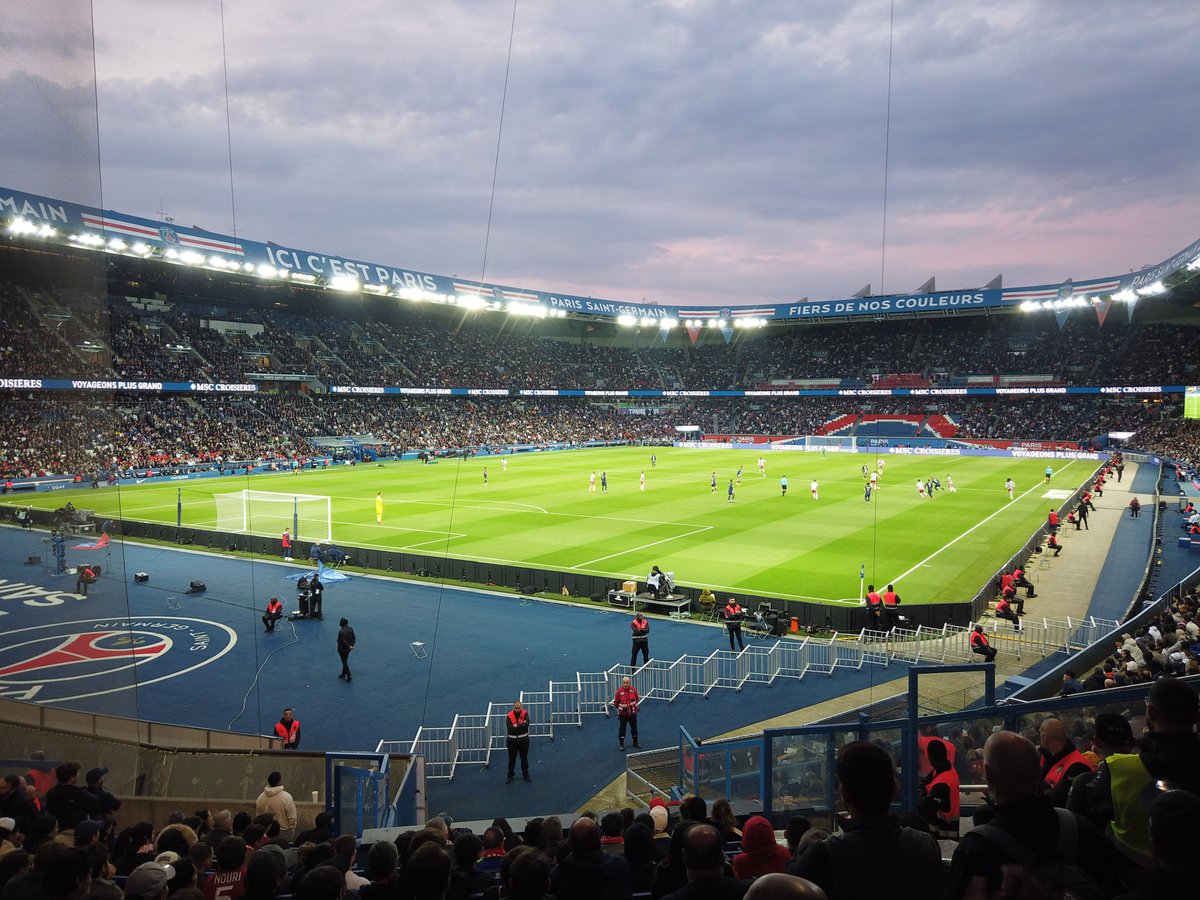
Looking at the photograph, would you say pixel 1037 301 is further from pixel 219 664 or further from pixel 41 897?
pixel 41 897

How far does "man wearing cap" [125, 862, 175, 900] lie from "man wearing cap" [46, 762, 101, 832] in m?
3.91

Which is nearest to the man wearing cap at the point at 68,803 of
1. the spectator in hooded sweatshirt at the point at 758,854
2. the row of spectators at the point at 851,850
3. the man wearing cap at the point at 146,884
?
the row of spectators at the point at 851,850

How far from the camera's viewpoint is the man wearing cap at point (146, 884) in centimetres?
402

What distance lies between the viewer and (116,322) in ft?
195

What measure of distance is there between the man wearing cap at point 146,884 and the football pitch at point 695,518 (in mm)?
6069

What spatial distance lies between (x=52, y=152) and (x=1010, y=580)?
26.0 m

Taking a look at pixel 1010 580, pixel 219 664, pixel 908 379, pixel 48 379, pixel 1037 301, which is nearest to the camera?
pixel 48 379

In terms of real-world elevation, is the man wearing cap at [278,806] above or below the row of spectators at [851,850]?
below

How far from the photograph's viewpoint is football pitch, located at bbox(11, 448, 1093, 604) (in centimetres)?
2807

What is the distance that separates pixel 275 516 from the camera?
3562cm

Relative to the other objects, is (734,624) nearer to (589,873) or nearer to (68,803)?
(68,803)

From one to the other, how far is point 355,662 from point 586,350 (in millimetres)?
97233

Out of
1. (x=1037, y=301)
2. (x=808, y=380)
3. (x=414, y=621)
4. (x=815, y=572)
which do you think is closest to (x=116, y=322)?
(x=414, y=621)

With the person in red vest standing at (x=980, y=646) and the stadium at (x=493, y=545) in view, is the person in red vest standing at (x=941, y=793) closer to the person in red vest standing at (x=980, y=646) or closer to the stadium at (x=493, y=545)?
the stadium at (x=493, y=545)
